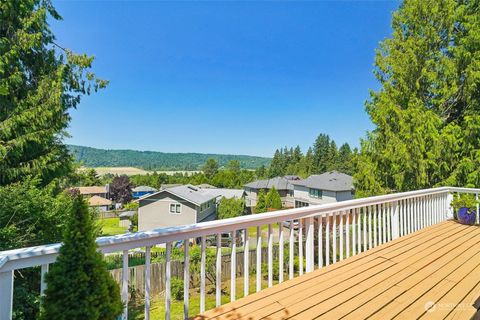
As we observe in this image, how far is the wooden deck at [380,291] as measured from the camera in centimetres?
222

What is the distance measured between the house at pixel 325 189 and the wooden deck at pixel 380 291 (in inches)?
892

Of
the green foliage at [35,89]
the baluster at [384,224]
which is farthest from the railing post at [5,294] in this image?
the green foliage at [35,89]

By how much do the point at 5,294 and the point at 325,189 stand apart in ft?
91.3

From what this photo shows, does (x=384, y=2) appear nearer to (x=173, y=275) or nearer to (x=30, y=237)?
(x=173, y=275)

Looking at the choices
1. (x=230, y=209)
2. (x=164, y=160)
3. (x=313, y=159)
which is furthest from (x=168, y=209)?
(x=164, y=160)

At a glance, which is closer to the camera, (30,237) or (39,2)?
(30,237)

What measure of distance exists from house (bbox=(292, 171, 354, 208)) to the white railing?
68.8 ft

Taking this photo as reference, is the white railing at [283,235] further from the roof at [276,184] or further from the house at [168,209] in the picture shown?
the roof at [276,184]

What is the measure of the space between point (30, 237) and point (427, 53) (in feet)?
38.9

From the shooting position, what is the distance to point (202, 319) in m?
2.19

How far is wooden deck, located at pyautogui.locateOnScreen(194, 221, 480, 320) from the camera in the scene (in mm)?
2221

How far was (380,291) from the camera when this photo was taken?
2621 mm

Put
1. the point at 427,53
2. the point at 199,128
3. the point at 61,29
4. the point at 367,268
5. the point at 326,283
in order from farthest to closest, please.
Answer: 1. the point at 199,128
2. the point at 427,53
3. the point at 61,29
4. the point at 367,268
5. the point at 326,283

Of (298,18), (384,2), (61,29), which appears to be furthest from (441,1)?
(61,29)
